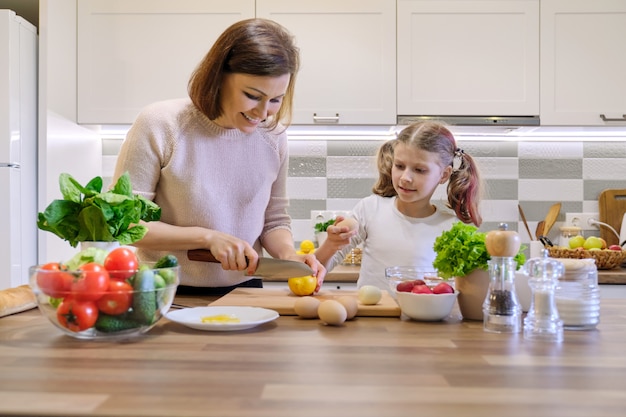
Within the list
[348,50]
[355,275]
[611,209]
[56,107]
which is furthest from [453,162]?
[56,107]

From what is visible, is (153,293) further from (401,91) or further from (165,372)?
(401,91)

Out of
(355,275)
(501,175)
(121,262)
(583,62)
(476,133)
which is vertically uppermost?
(583,62)

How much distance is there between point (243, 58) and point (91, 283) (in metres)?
0.75

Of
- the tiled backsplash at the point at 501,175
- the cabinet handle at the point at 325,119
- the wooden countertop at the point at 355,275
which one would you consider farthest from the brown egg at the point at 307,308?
the tiled backsplash at the point at 501,175

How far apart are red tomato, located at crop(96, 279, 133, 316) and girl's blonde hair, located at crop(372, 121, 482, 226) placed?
4.12 feet

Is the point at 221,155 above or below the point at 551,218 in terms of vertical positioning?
above

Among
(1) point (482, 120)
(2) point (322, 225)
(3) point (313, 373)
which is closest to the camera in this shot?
(3) point (313, 373)

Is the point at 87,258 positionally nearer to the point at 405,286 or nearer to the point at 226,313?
the point at 226,313

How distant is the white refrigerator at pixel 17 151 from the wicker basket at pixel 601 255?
2.04 metres

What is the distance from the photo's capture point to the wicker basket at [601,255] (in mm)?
2424

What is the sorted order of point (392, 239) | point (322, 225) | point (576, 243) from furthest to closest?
point (322, 225) < point (576, 243) < point (392, 239)

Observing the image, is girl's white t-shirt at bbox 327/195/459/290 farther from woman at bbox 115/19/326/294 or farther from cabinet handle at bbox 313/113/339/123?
cabinet handle at bbox 313/113/339/123

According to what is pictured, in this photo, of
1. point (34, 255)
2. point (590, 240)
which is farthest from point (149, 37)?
point (590, 240)

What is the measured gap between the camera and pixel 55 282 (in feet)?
3.14
